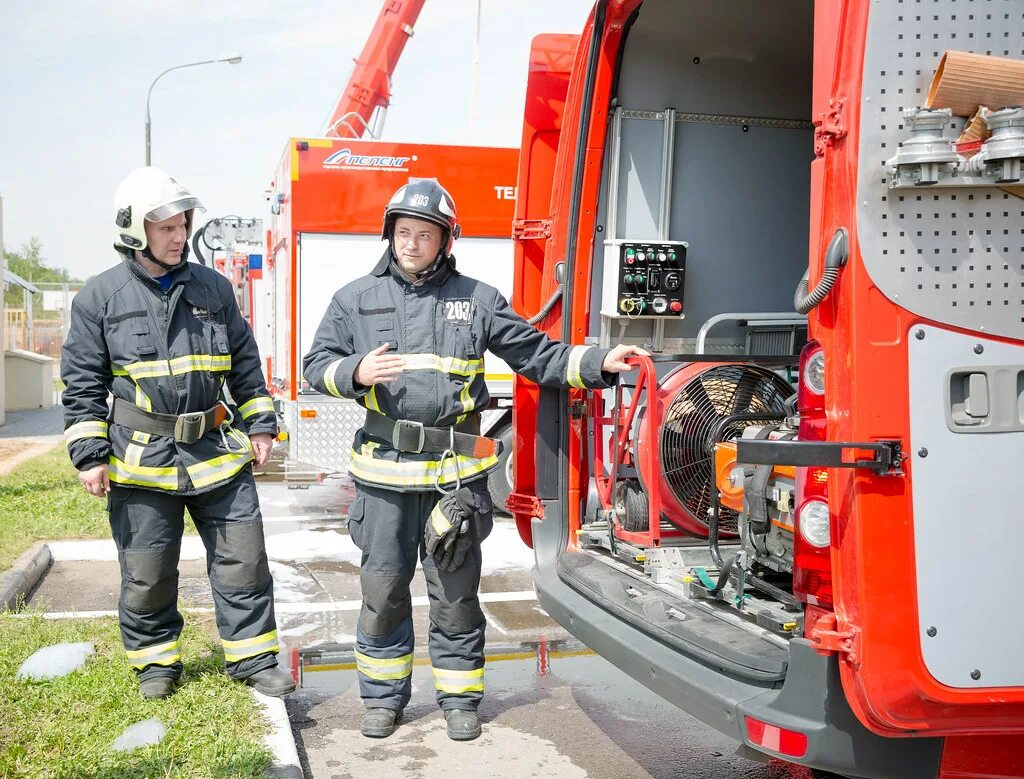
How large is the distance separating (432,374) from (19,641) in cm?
238

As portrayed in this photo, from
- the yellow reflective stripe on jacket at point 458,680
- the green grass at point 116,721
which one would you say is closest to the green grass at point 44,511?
the green grass at point 116,721

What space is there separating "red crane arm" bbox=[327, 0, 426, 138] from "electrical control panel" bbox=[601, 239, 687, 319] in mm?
8752

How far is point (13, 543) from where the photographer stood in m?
7.02

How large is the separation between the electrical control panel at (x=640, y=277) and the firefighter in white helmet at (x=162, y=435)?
5.45 ft

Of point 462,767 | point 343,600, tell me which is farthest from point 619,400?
point 343,600

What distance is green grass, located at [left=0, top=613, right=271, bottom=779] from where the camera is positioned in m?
3.49

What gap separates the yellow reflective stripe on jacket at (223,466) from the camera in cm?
414

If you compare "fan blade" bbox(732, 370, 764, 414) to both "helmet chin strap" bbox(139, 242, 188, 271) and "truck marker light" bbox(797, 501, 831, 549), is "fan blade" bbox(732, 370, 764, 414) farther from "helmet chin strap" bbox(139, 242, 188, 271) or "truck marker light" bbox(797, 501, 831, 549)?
"helmet chin strap" bbox(139, 242, 188, 271)

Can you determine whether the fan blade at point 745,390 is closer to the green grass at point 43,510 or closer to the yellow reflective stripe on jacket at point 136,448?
the yellow reflective stripe on jacket at point 136,448

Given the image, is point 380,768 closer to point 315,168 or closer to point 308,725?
point 308,725

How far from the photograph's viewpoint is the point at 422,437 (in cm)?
394

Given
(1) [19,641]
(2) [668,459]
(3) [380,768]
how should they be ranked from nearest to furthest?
(3) [380,768], (2) [668,459], (1) [19,641]

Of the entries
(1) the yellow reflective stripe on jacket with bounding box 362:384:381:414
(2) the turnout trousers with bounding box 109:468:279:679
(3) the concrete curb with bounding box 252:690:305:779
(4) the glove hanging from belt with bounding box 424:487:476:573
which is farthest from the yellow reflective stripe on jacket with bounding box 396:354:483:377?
(3) the concrete curb with bounding box 252:690:305:779

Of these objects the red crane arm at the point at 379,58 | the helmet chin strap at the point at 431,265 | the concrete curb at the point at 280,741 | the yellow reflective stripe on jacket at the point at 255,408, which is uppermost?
the red crane arm at the point at 379,58
